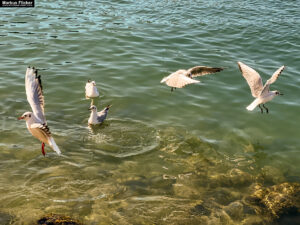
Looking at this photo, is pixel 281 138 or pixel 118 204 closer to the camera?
pixel 118 204

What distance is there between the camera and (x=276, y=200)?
8.52 metres

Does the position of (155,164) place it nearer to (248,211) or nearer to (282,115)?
(248,211)

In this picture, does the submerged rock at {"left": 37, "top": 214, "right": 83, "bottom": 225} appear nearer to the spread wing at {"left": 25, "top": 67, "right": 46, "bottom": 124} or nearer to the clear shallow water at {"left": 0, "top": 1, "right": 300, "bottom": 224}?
the clear shallow water at {"left": 0, "top": 1, "right": 300, "bottom": 224}

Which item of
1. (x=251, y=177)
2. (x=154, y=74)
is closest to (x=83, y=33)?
(x=154, y=74)

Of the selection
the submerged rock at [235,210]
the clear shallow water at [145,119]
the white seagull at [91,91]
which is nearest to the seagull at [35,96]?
the clear shallow water at [145,119]

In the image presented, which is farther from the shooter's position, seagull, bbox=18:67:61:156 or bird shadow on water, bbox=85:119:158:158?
bird shadow on water, bbox=85:119:158:158

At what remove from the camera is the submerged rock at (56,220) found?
7172 millimetres

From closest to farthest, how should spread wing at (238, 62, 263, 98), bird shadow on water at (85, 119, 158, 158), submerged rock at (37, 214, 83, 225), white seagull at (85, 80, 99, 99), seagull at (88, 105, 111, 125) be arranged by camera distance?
submerged rock at (37, 214, 83, 225) < bird shadow on water at (85, 119, 158, 158) < spread wing at (238, 62, 263, 98) < seagull at (88, 105, 111, 125) < white seagull at (85, 80, 99, 99)

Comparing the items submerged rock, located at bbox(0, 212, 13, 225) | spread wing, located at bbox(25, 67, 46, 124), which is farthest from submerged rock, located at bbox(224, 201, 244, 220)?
spread wing, located at bbox(25, 67, 46, 124)

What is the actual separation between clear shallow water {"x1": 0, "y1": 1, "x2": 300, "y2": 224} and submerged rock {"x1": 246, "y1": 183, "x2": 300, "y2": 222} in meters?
0.33

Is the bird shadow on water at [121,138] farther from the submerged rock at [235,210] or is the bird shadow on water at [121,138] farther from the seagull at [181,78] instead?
the submerged rock at [235,210]

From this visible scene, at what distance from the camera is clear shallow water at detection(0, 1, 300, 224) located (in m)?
8.35

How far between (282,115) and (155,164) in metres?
5.40

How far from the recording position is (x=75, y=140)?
34.7ft
